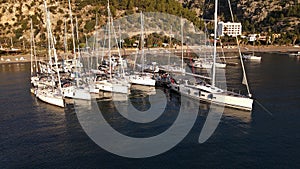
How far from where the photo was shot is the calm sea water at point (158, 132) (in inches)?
1175

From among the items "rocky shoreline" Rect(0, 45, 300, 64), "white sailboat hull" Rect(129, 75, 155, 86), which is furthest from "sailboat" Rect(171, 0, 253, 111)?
"rocky shoreline" Rect(0, 45, 300, 64)

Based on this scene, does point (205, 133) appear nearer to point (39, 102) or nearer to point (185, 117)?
point (185, 117)

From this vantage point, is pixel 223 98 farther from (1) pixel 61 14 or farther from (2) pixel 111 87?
(1) pixel 61 14

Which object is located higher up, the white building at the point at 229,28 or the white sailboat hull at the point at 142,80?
the white building at the point at 229,28

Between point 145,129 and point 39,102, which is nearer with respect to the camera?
point 145,129

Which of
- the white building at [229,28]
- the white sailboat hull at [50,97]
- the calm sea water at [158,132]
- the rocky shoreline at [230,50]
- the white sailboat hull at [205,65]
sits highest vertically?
the white building at [229,28]

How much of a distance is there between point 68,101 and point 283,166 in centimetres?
3603

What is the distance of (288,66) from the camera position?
9081 cm

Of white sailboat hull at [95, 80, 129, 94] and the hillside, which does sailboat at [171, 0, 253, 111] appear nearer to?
white sailboat hull at [95, 80, 129, 94]

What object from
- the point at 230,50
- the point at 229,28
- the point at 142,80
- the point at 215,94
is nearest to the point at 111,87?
the point at 142,80

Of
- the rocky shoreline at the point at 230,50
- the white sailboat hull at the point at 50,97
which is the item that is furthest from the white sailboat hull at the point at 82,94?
the rocky shoreline at the point at 230,50

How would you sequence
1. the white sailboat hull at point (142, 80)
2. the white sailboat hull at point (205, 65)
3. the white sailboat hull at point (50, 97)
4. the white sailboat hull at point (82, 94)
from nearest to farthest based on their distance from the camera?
the white sailboat hull at point (50, 97)
the white sailboat hull at point (82, 94)
the white sailboat hull at point (142, 80)
the white sailboat hull at point (205, 65)

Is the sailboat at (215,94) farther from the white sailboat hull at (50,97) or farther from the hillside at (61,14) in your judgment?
the hillside at (61,14)

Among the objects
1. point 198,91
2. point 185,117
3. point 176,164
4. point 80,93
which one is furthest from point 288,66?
point 176,164
